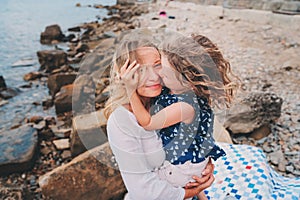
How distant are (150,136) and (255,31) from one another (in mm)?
A: 7152

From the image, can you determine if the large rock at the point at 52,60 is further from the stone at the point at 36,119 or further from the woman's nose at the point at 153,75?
the woman's nose at the point at 153,75

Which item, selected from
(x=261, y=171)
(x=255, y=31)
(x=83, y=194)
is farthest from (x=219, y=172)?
(x=255, y=31)

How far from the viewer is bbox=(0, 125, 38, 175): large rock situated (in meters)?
3.35

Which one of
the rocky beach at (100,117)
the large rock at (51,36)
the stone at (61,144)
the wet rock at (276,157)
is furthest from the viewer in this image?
the large rock at (51,36)

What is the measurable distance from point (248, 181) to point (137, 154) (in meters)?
1.22

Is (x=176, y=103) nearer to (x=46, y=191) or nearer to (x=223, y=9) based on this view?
(x=46, y=191)

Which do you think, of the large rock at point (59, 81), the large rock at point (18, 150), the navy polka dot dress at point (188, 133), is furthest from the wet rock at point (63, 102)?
the navy polka dot dress at point (188, 133)

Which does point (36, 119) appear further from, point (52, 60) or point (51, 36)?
point (51, 36)

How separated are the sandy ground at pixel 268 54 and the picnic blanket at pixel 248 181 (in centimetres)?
77

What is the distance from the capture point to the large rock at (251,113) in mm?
3305

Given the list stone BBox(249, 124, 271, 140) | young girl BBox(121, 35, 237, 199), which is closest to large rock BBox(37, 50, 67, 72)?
stone BBox(249, 124, 271, 140)

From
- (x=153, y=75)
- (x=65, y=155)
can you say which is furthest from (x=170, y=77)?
(x=65, y=155)

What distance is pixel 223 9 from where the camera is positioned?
10383 mm

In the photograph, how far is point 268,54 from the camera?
6.04 metres
